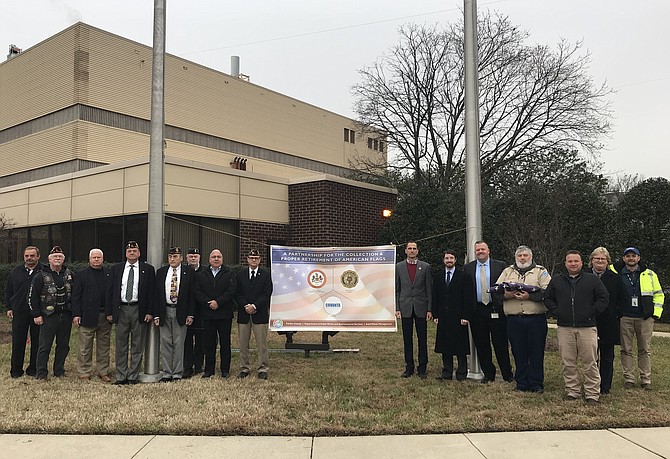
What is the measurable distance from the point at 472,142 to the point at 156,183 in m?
4.84

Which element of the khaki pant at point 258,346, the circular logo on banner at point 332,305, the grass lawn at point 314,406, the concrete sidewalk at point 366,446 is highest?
the circular logo on banner at point 332,305

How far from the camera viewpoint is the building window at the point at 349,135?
41.2 meters

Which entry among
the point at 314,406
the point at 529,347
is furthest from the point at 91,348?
the point at 529,347

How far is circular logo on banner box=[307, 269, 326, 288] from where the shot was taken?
10.3 meters

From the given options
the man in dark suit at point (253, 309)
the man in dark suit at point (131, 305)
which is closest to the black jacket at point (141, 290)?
the man in dark suit at point (131, 305)

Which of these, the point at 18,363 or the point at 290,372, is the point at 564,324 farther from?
the point at 18,363

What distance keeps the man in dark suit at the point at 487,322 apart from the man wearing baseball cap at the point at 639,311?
62.1 inches

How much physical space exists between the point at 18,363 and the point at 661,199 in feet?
58.5

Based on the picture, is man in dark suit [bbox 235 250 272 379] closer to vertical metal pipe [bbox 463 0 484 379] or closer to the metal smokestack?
vertical metal pipe [bbox 463 0 484 379]

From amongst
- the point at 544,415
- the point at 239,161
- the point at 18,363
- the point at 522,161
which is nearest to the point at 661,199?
the point at 522,161

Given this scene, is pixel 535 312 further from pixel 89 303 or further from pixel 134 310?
pixel 89 303

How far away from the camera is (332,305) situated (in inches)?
402

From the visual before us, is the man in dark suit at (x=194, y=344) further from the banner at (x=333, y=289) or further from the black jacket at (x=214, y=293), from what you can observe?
the banner at (x=333, y=289)

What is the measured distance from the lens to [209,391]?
7387 millimetres
